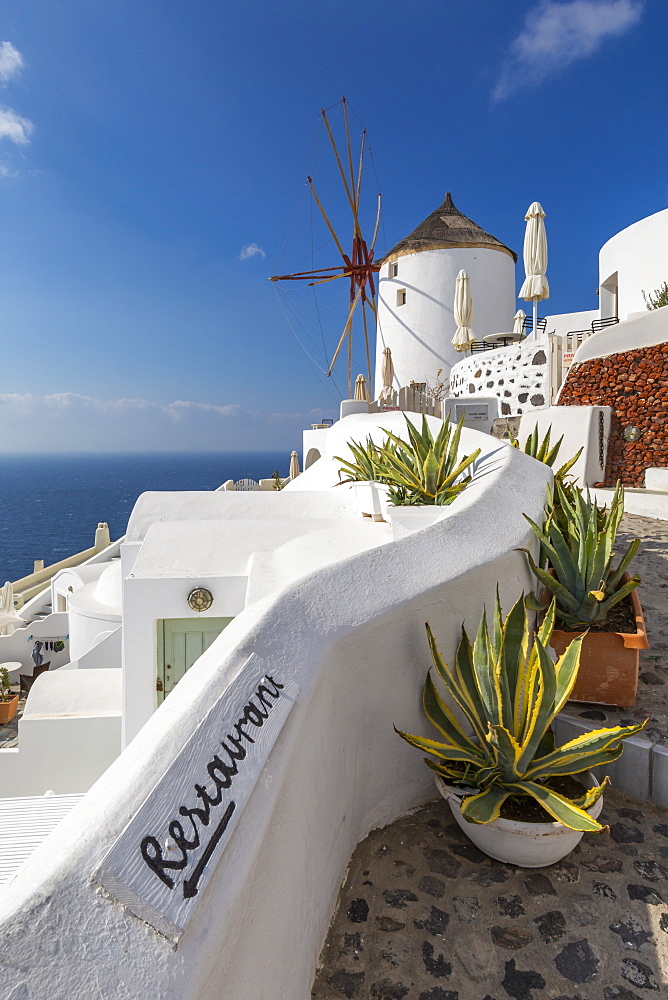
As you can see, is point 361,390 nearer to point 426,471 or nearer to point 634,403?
point 634,403

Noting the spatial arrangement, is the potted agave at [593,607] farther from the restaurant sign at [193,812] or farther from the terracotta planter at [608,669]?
the restaurant sign at [193,812]

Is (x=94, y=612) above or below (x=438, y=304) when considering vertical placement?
below

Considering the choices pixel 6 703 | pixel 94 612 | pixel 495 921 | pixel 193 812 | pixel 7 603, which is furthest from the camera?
pixel 7 603

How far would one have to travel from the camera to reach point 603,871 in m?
1.95

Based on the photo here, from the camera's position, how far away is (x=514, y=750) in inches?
75.5

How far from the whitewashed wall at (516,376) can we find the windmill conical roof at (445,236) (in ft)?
28.0

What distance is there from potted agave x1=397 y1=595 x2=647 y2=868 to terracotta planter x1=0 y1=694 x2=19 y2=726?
10022 mm

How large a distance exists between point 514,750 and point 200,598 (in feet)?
8.37

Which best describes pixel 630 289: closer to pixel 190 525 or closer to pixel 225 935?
pixel 190 525

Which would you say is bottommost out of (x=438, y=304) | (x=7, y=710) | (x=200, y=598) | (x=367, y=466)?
(x=7, y=710)

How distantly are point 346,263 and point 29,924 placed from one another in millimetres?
24014

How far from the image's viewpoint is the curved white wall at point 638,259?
14922 millimetres

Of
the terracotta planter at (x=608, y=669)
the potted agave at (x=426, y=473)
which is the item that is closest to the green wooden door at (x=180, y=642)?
the potted agave at (x=426, y=473)

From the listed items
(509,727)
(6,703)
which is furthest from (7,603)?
(509,727)
